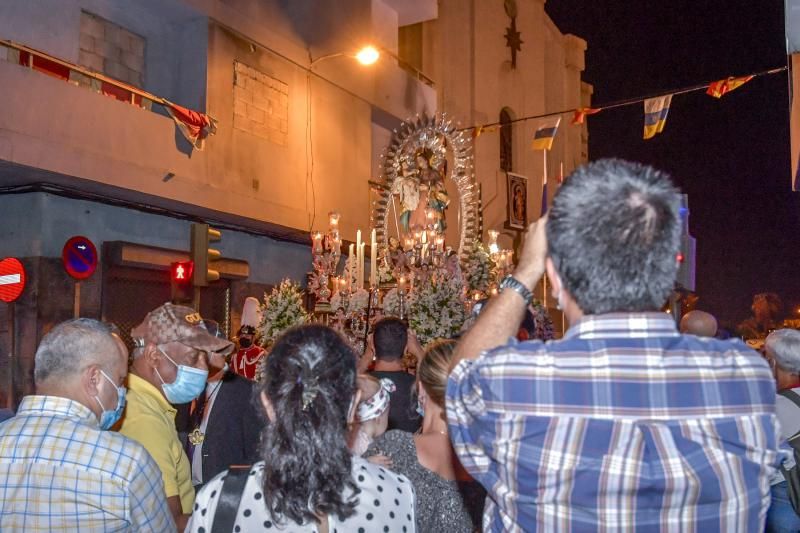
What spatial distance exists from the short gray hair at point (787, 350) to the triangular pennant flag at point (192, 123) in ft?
32.1

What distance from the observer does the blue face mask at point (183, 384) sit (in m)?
4.83

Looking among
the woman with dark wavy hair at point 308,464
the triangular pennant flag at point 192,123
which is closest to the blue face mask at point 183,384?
the woman with dark wavy hair at point 308,464

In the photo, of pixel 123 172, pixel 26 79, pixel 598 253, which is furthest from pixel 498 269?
pixel 598 253

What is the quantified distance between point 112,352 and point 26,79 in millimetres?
8424

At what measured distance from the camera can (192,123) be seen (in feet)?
41.5

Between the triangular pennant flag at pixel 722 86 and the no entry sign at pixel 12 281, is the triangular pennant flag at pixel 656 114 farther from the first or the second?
the no entry sign at pixel 12 281

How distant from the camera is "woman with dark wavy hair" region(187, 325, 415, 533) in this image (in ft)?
8.24

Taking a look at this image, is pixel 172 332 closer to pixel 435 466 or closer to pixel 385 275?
pixel 435 466

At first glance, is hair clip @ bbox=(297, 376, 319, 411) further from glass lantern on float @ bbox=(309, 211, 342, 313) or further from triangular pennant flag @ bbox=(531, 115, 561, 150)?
triangular pennant flag @ bbox=(531, 115, 561, 150)

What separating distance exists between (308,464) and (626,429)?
101 centimetres

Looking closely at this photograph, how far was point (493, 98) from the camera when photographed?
25359mm

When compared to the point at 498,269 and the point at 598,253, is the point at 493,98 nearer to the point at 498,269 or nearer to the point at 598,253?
the point at 498,269

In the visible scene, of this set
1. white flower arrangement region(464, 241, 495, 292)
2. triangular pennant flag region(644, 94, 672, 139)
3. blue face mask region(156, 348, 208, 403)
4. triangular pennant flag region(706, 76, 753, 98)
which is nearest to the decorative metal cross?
triangular pennant flag region(644, 94, 672, 139)

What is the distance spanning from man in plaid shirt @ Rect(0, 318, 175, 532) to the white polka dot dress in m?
0.44
